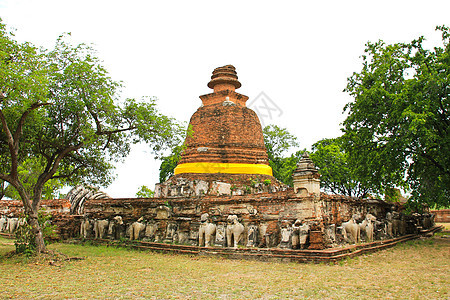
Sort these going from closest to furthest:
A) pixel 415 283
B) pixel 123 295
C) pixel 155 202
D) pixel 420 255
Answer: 1. pixel 123 295
2. pixel 415 283
3. pixel 420 255
4. pixel 155 202

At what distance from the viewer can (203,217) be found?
1131 cm

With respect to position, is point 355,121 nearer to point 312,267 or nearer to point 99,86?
point 312,267

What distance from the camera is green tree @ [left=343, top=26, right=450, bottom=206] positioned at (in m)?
11.6

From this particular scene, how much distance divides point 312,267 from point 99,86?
23.2 ft

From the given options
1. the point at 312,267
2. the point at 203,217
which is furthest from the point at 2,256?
the point at 312,267

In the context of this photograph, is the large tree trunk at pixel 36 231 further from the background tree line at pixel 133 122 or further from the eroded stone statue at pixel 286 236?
the eroded stone statue at pixel 286 236

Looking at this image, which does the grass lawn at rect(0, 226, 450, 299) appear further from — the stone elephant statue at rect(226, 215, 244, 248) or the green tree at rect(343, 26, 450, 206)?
the green tree at rect(343, 26, 450, 206)

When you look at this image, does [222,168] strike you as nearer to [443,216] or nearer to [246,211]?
[246,211]

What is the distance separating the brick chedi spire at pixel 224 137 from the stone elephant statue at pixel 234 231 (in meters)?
Answer: 4.62

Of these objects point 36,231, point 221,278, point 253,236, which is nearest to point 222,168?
point 253,236

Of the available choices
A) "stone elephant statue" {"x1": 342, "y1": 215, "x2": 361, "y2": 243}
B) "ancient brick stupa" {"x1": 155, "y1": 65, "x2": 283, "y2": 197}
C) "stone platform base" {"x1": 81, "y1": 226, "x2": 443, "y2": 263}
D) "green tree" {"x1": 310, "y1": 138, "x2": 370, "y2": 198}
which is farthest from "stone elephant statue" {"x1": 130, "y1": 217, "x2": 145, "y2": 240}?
"green tree" {"x1": 310, "y1": 138, "x2": 370, "y2": 198}

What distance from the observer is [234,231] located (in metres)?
10.5

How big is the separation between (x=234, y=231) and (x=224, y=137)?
605 cm

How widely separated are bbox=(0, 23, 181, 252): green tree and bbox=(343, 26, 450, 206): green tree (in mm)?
7274
